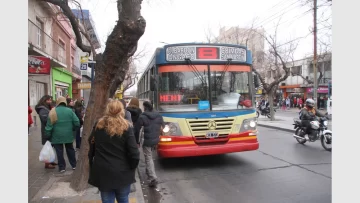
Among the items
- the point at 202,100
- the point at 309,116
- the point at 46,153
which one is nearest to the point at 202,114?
the point at 202,100

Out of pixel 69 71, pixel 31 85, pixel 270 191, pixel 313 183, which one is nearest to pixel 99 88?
pixel 270 191

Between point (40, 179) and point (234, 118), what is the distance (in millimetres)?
4417

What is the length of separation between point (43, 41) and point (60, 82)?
5.95 metres

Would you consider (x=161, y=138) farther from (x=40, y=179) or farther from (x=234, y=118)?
(x=40, y=179)

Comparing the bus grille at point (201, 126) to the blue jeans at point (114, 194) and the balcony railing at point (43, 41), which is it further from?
the balcony railing at point (43, 41)

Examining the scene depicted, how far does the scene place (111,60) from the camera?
474cm

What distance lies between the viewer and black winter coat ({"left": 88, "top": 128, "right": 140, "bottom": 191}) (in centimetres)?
308

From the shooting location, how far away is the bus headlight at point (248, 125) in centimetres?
662

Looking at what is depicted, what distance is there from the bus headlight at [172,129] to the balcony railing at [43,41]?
30.1 ft

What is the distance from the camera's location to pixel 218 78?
668 centimetres

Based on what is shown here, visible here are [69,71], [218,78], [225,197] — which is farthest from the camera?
[69,71]

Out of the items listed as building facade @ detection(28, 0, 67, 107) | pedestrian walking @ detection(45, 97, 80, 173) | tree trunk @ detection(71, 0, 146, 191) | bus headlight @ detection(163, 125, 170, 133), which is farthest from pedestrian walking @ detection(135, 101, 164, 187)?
building facade @ detection(28, 0, 67, 107)

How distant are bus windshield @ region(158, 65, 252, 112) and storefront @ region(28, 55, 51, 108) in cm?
645

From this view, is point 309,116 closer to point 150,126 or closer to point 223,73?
point 223,73
